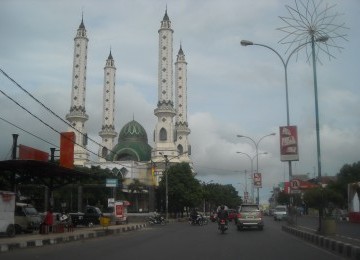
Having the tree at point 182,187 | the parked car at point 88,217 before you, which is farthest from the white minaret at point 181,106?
the parked car at point 88,217

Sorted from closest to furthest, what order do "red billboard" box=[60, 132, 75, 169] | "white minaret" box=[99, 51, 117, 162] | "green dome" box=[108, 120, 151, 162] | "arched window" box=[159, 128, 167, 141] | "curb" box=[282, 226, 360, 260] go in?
"curb" box=[282, 226, 360, 260] → "red billboard" box=[60, 132, 75, 169] → "arched window" box=[159, 128, 167, 141] → "green dome" box=[108, 120, 151, 162] → "white minaret" box=[99, 51, 117, 162]

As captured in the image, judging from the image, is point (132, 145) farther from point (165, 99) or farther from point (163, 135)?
point (165, 99)

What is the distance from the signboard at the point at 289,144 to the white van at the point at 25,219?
14316mm

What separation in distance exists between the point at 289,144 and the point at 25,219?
14.9 m

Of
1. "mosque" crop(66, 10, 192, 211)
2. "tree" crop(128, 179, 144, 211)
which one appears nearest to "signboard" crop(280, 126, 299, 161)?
"tree" crop(128, 179, 144, 211)

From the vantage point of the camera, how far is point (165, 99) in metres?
88.4

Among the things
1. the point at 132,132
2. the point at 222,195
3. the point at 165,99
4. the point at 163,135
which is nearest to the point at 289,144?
the point at 165,99

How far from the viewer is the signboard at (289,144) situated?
25078mm

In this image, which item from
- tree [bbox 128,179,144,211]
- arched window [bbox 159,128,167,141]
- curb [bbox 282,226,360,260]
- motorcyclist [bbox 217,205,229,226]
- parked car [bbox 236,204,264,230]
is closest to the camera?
curb [bbox 282,226,360,260]

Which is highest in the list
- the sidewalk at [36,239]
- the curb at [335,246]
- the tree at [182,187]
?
the tree at [182,187]

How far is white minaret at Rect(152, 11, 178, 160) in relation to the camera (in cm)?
8662

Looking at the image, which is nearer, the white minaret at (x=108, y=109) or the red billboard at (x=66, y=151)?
the red billboard at (x=66, y=151)

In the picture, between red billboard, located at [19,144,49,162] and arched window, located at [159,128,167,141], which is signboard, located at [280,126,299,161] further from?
arched window, located at [159,128,167,141]

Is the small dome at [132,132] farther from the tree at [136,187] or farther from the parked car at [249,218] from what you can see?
the parked car at [249,218]
